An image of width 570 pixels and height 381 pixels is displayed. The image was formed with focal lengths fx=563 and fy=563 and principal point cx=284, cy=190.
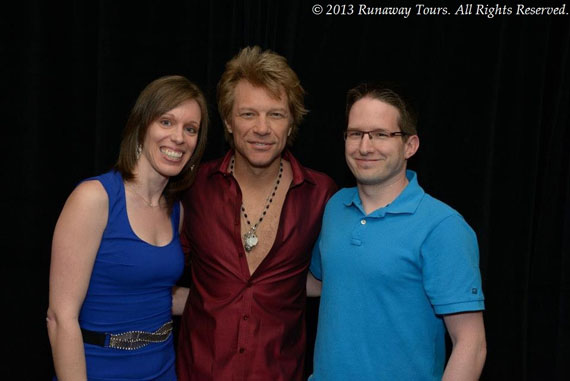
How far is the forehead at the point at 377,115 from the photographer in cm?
171

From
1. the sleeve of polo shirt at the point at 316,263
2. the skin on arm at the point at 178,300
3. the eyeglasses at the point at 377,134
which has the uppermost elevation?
the eyeglasses at the point at 377,134

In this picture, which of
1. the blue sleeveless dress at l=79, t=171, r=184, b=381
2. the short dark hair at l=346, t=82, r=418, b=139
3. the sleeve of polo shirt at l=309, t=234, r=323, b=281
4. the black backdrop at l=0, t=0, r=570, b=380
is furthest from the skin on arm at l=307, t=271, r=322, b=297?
the short dark hair at l=346, t=82, r=418, b=139

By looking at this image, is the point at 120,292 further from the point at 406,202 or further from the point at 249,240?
the point at 406,202

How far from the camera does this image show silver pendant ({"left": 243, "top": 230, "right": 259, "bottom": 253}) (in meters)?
2.03

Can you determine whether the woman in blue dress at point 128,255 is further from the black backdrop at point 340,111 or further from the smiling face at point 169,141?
the black backdrop at point 340,111

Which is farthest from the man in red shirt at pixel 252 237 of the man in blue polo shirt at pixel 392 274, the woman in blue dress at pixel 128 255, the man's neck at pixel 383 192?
the man's neck at pixel 383 192

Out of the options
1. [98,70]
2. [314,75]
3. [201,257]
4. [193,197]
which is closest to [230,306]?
[201,257]

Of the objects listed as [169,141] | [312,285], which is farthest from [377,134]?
[312,285]

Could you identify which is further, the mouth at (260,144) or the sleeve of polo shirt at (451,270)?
the mouth at (260,144)

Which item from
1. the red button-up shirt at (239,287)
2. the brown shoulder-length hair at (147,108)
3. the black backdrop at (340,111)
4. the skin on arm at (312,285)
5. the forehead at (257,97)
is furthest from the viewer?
the black backdrop at (340,111)

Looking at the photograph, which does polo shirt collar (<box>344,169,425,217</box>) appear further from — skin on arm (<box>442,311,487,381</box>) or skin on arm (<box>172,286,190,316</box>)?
skin on arm (<box>172,286,190,316</box>)

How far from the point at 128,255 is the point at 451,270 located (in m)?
0.93

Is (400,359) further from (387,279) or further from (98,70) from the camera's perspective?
(98,70)

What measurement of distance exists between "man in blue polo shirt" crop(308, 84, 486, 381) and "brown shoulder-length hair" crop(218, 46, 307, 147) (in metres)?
0.37
